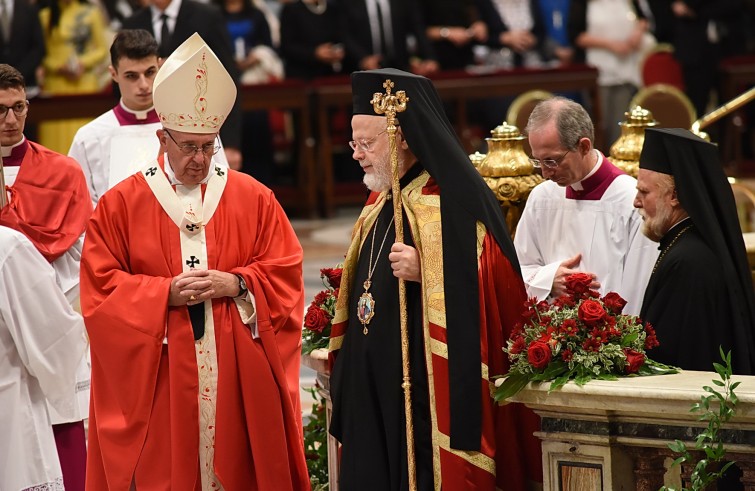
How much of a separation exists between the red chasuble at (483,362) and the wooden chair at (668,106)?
6.05 m

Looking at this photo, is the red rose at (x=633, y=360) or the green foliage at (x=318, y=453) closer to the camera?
the red rose at (x=633, y=360)

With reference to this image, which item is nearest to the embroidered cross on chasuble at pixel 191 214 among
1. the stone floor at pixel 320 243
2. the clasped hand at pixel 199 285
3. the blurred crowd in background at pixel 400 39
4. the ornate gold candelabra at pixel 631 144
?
the clasped hand at pixel 199 285

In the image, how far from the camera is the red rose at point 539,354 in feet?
15.2

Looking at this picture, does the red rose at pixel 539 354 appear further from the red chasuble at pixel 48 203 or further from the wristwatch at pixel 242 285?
the red chasuble at pixel 48 203

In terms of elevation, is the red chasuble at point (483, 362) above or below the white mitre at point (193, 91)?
below

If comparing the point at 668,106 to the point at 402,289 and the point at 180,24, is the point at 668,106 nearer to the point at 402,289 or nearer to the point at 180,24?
the point at 180,24

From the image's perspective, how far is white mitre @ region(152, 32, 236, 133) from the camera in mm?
5188

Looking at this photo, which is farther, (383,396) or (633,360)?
(383,396)

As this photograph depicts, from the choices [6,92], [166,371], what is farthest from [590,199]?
[6,92]

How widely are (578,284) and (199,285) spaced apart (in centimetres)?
133

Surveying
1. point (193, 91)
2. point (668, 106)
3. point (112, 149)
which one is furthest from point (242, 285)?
point (668, 106)

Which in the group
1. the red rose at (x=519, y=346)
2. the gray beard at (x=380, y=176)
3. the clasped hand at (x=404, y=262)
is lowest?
the red rose at (x=519, y=346)

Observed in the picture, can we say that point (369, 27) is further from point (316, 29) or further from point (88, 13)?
point (88, 13)

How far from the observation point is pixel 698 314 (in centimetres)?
503
